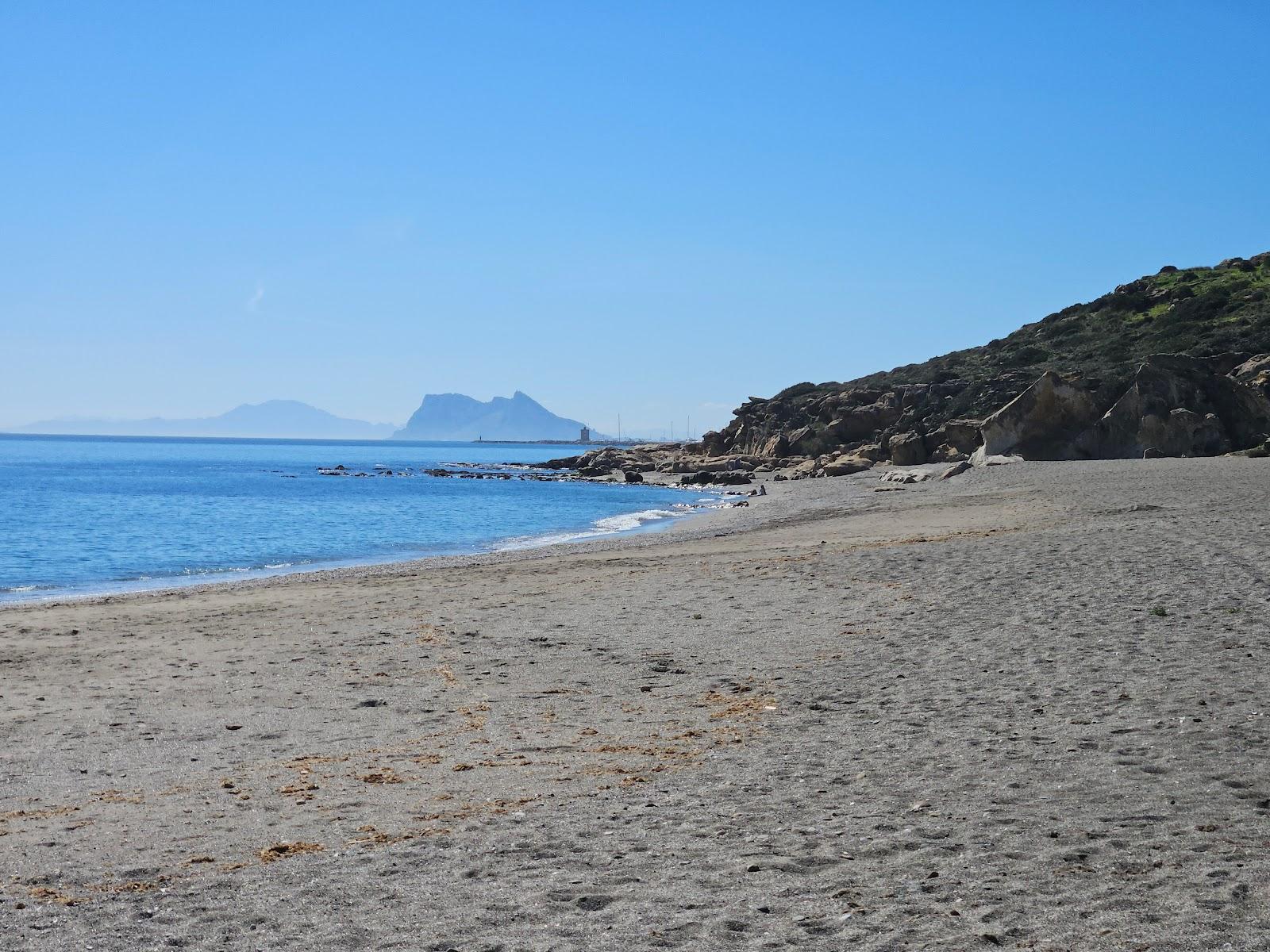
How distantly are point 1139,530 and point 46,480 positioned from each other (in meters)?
82.3

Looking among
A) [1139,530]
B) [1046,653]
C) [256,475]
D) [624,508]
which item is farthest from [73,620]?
[256,475]

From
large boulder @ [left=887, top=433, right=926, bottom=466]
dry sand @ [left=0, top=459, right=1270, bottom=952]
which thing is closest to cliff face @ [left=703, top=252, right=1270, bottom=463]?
large boulder @ [left=887, top=433, right=926, bottom=466]

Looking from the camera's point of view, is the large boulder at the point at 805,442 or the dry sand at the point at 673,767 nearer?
the dry sand at the point at 673,767

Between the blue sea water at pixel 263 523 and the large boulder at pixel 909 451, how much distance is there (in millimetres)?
10643

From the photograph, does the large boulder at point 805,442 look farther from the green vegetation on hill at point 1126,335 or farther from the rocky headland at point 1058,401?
the green vegetation on hill at point 1126,335

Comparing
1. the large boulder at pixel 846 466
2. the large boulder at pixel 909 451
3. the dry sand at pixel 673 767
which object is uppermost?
the large boulder at pixel 909 451

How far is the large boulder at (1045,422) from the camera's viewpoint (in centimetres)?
4840

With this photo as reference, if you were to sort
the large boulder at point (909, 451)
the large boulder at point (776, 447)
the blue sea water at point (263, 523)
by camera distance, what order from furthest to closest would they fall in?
the large boulder at point (776, 447), the large boulder at point (909, 451), the blue sea water at point (263, 523)

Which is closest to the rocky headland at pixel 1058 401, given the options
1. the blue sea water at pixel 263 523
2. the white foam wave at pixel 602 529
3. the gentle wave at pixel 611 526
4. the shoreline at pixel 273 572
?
the blue sea water at pixel 263 523

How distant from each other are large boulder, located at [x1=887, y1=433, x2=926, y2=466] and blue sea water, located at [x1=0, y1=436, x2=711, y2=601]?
10643 mm

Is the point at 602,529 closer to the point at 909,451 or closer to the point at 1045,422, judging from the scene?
the point at 1045,422

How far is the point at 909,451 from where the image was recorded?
58.1 metres

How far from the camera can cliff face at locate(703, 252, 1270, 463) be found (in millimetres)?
47875

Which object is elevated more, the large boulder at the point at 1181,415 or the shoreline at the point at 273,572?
the large boulder at the point at 1181,415
